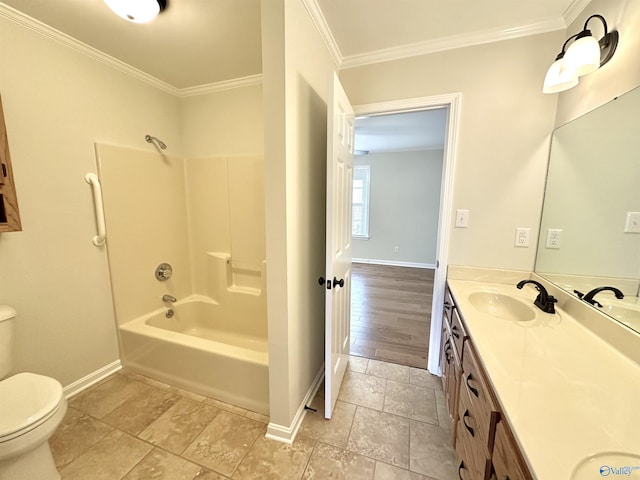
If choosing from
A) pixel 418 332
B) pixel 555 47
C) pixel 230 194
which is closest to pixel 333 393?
pixel 418 332

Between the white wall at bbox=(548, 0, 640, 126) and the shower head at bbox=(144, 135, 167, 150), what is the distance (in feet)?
9.69

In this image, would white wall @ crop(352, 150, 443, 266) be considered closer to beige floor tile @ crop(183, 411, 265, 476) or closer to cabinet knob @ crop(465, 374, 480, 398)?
cabinet knob @ crop(465, 374, 480, 398)

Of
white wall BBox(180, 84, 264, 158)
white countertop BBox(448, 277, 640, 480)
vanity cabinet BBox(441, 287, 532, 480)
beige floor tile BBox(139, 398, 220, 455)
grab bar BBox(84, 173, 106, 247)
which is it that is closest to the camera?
white countertop BBox(448, 277, 640, 480)

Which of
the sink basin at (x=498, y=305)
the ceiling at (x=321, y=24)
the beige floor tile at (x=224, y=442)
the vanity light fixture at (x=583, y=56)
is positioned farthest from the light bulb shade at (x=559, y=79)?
the beige floor tile at (x=224, y=442)

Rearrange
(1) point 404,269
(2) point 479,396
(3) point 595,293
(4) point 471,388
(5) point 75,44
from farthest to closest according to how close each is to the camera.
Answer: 1. (1) point 404,269
2. (5) point 75,44
3. (3) point 595,293
4. (4) point 471,388
5. (2) point 479,396

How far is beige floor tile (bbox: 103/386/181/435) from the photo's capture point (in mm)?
1552

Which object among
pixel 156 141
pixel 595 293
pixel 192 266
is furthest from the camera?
pixel 192 266

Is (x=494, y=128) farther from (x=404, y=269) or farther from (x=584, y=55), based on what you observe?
(x=404, y=269)

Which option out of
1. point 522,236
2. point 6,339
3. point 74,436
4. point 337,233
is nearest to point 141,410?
point 74,436

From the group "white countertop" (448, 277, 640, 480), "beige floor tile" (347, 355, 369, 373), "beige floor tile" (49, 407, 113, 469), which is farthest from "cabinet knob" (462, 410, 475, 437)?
"beige floor tile" (49, 407, 113, 469)

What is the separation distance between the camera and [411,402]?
1.74m

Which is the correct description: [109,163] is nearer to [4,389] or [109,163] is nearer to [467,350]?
[4,389]

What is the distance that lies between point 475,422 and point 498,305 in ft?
2.80

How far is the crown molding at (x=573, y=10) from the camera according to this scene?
1345 millimetres
